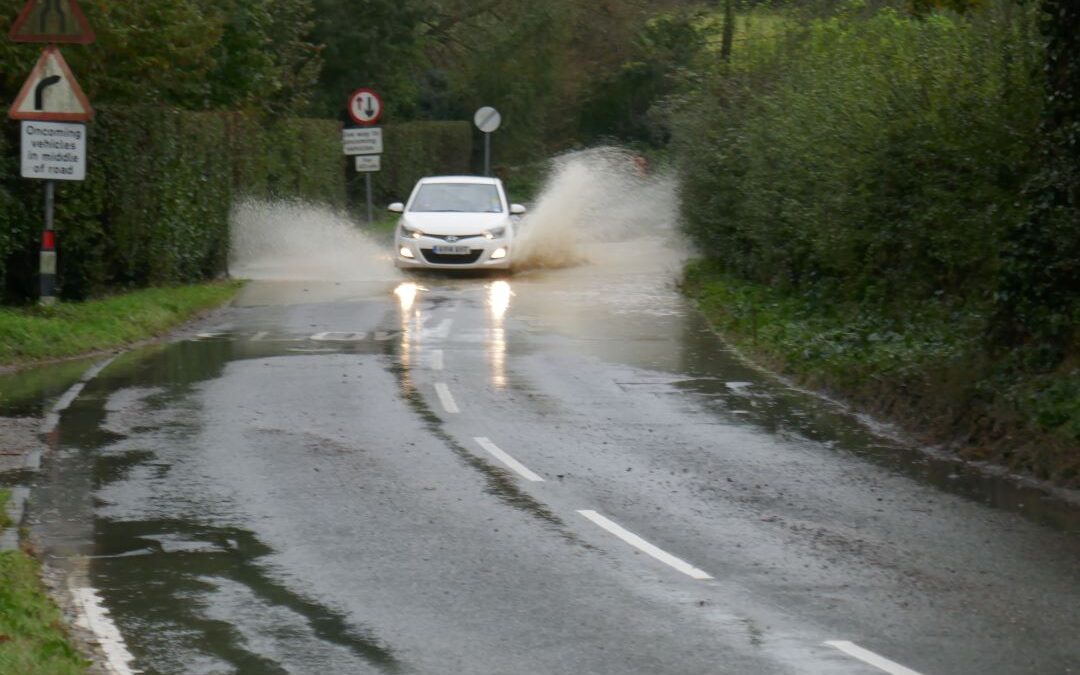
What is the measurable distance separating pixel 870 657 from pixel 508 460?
5.41m

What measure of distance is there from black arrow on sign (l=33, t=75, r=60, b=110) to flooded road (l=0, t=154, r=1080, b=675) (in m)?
3.08

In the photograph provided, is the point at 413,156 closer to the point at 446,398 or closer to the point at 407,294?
the point at 407,294

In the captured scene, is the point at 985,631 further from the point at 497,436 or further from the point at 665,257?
the point at 665,257

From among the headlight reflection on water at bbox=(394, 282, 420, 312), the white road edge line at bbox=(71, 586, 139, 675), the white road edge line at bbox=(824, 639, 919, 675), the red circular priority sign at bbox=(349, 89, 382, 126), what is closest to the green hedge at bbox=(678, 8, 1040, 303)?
the headlight reflection on water at bbox=(394, 282, 420, 312)

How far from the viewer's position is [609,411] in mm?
14906

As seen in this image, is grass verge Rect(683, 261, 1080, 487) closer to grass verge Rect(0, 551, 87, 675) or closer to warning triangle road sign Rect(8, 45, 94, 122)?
grass verge Rect(0, 551, 87, 675)

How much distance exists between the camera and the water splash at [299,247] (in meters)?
29.7

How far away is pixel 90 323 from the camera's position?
63.6 feet

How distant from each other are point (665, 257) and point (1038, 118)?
19.9 meters

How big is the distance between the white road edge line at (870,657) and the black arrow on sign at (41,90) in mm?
13523

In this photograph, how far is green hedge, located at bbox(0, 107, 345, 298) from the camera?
20641 millimetres

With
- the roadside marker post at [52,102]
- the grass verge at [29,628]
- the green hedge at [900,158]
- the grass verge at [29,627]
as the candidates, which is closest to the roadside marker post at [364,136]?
the green hedge at [900,158]

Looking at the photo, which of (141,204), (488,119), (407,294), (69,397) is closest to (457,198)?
(407,294)

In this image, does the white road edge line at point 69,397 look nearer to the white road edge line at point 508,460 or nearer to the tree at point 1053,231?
the white road edge line at point 508,460
